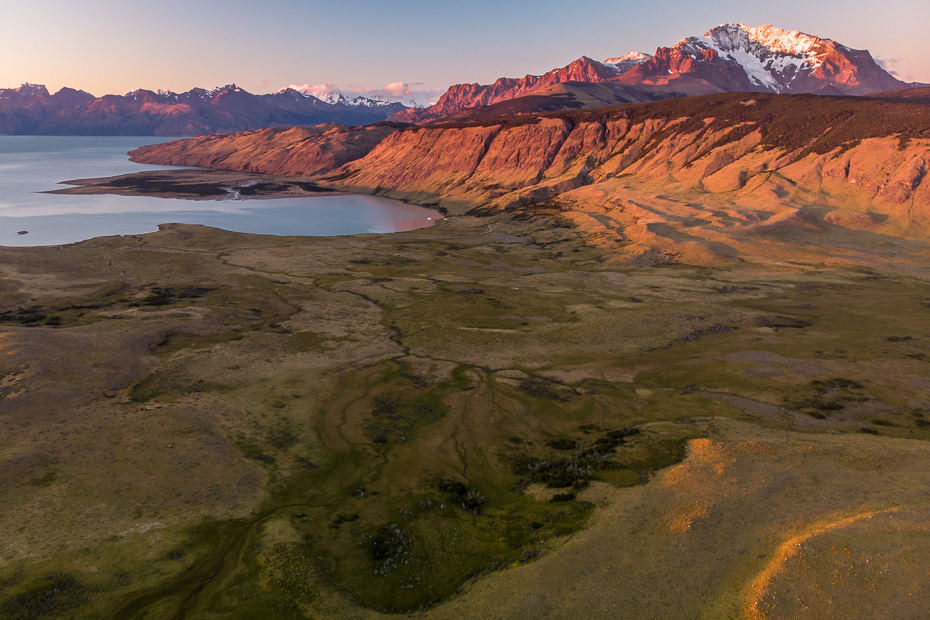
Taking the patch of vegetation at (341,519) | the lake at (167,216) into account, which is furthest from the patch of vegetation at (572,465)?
the lake at (167,216)

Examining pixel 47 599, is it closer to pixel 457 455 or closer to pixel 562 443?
pixel 457 455

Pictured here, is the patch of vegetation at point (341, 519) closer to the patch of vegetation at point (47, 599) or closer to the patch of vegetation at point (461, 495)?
the patch of vegetation at point (461, 495)

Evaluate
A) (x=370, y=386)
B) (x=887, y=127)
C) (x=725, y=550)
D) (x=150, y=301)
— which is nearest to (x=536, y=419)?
(x=370, y=386)

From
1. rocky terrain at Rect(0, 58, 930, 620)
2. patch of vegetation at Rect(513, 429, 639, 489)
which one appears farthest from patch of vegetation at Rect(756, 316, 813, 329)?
patch of vegetation at Rect(513, 429, 639, 489)

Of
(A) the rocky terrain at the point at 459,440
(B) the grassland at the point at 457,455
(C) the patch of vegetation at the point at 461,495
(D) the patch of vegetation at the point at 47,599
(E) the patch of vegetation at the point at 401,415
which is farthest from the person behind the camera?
(E) the patch of vegetation at the point at 401,415

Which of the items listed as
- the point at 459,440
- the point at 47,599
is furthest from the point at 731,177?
the point at 47,599

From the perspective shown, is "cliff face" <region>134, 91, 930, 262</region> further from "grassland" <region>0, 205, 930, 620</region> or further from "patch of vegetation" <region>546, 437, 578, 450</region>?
"patch of vegetation" <region>546, 437, 578, 450</region>
